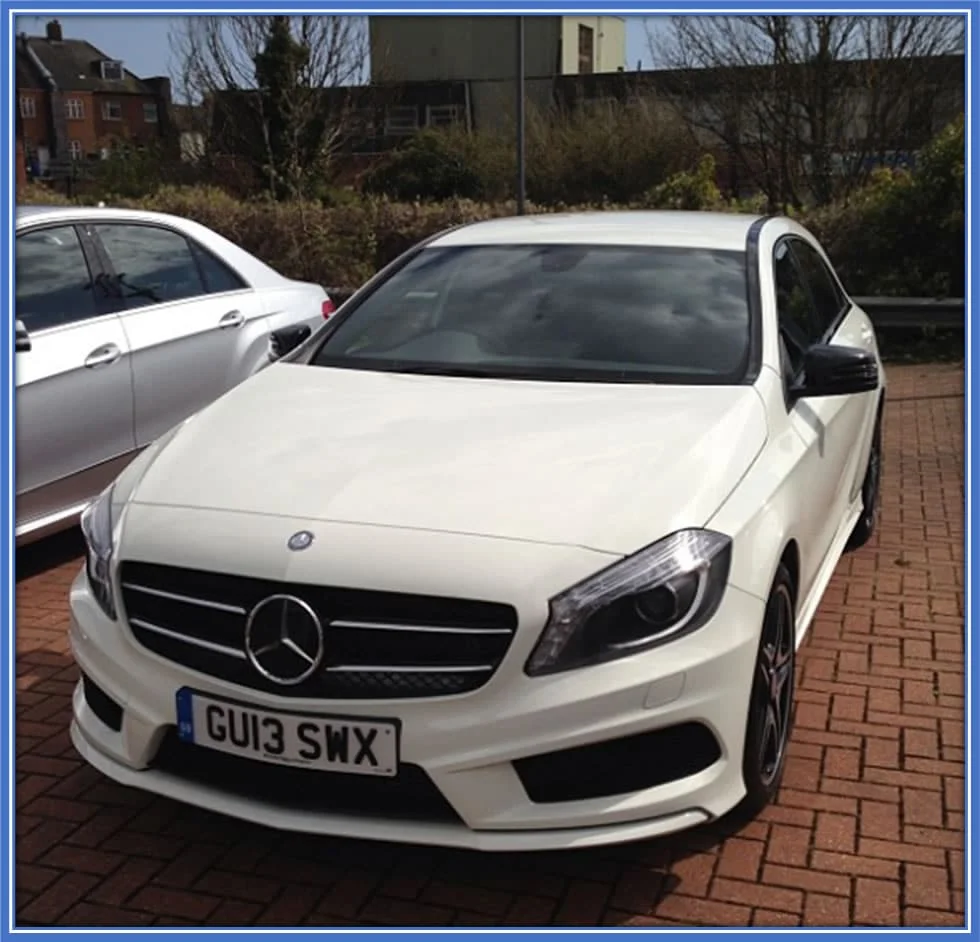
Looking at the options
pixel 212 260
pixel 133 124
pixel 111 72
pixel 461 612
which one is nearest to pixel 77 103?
pixel 111 72

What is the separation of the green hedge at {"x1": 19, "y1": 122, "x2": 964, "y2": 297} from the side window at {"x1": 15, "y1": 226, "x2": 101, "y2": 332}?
903cm

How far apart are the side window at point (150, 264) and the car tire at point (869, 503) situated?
11.0ft

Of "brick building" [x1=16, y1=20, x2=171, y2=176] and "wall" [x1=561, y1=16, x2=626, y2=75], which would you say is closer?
"wall" [x1=561, y1=16, x2=626, y2=75]

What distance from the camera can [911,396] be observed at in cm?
969

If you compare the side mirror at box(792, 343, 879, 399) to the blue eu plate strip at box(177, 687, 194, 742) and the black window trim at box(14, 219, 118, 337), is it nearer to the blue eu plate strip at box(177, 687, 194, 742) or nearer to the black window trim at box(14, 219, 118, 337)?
the blue eu plate strip at box(177, 687, 194, 742)

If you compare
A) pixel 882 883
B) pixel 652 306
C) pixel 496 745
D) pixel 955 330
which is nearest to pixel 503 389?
pixel 652 306

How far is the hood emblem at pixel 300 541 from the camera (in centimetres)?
281

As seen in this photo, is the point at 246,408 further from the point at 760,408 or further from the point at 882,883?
the point at 882,883

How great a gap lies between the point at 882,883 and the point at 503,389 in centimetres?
176

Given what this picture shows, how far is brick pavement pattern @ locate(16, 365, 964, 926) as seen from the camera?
2865 mm

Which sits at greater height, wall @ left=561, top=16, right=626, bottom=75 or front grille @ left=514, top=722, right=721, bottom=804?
wall @ left=561, top=16, right=626, bottom=75

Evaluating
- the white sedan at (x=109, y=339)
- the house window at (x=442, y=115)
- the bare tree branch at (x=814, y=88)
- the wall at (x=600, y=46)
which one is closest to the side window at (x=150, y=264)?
the white sedan at (x=109, y=339)

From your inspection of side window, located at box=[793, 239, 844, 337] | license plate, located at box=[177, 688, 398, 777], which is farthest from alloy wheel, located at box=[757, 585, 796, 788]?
side window, located at box=[793, 239, 844, 337]

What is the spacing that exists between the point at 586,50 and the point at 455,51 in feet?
8.77
